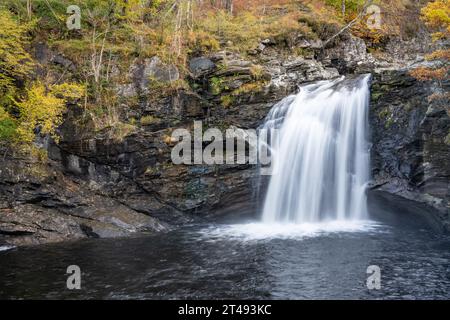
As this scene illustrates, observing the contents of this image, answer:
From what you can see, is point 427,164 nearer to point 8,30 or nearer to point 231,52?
point 231,52

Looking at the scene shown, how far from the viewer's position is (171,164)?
14758 millimetres

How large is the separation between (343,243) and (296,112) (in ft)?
19.1

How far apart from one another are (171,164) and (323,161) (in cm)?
578

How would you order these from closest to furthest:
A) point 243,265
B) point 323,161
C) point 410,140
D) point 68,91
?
1. point 243,265
2. point 410,140
3. point 68,91
4. point 323,161

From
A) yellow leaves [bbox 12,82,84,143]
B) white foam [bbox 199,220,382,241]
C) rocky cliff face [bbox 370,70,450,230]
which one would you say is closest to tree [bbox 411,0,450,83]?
rocky cliff face [bbox 370,70,450,230]

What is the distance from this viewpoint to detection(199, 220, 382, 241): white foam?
1240 centimetres

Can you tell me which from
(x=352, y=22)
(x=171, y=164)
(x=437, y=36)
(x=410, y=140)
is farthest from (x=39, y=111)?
(x=352, y=22)

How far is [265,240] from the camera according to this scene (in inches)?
468

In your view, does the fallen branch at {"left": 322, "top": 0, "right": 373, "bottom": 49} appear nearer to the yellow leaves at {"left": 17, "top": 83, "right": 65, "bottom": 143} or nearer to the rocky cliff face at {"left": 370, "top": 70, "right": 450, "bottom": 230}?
the rocky cliff face at {"left": 370, "top": 70, "right": 450, "bottom": 230}

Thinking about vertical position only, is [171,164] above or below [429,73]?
below

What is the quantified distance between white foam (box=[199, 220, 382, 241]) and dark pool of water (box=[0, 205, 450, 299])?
0.21 ft

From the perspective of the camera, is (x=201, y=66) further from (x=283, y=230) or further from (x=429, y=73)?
(x=429, y=73)

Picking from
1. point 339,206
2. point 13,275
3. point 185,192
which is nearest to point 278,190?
point 339,206

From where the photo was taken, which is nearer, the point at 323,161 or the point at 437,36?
the point at 437,36
